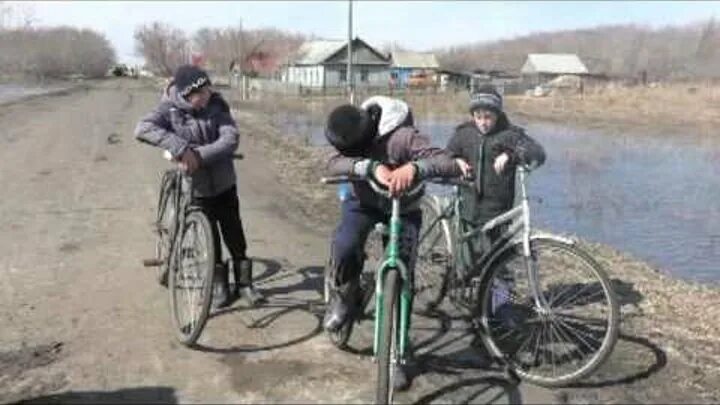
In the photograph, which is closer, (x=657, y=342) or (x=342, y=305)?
(x=342, y=305)

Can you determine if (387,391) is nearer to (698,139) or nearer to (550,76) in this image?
(698,139)

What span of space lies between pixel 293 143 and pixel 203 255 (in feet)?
54.0

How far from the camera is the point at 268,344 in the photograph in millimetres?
6176

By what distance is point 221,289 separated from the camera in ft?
23.2

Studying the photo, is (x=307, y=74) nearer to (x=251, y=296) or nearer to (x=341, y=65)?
(x=341, y=65)

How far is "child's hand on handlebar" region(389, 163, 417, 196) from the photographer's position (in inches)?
199

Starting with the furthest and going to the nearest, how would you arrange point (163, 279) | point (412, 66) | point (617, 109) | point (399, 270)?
point (412, 66), point (617, 109), point (163, 279), point (399, 270)

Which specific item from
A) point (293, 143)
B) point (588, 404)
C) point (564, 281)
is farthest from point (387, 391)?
point (293, 143)

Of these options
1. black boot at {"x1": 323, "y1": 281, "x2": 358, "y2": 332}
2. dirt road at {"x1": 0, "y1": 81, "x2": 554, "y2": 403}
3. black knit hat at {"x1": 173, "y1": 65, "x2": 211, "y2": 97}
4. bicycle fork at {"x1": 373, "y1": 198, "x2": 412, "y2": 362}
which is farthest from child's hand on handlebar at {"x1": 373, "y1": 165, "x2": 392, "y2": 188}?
black knit hat at {"x1": 173, "y1": 65, "x2": 211, "y2": 97}

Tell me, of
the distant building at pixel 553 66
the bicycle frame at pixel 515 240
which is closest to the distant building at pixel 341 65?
the distant building at pixel 553 66

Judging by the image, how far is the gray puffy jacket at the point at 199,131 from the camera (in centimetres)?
660

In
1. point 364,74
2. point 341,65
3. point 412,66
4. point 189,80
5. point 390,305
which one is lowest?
point 364,74

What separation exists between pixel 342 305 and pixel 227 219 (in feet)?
5.48

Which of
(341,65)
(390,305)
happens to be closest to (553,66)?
(341,65)
